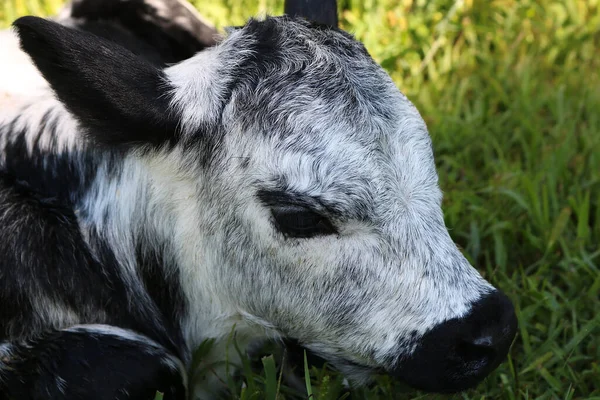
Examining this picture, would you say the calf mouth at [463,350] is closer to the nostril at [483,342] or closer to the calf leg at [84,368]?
the nostril at [483,342]

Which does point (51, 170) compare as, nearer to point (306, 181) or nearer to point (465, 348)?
point (306, 181)

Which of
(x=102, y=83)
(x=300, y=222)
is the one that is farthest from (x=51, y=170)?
(x=300, y=222)

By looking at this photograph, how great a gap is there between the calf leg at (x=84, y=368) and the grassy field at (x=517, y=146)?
39cm

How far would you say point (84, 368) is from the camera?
125 inches

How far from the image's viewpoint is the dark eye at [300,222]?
2.96m

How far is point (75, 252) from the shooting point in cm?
335

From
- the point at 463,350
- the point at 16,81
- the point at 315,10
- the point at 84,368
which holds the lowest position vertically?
the point at 84,368

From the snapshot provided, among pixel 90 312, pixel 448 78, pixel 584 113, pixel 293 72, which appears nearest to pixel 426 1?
pixel 448 78

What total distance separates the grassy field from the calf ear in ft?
3.44

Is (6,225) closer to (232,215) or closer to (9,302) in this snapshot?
(9,302)

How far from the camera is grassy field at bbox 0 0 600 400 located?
374 centimetres

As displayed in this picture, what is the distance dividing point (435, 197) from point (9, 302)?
161cm

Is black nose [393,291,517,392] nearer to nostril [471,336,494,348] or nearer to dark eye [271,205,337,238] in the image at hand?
nostril [471,336,494,348]

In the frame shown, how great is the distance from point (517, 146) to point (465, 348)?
2595mm
